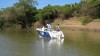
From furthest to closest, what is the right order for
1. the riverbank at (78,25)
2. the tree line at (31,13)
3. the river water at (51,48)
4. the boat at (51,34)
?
the tree line at (31,13) < the riverbank at (78,25) < the boat at (51,34) < the river water at (51,48)

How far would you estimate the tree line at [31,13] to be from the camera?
76688mm

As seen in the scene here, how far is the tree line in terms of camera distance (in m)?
76.7

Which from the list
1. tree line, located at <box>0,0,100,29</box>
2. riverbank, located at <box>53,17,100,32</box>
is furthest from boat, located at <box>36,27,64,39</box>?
tree line, located at <box>0,0,100,29</box>

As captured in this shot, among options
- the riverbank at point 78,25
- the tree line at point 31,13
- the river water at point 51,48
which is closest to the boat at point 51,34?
the river water at point 51,48

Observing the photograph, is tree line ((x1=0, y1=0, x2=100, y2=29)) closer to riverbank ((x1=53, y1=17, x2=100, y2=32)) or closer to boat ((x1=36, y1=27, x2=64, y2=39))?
riverbank ((x1=53, y1=17, x2=100, y2=32))

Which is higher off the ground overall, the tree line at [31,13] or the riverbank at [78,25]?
the tree line at [31,13]

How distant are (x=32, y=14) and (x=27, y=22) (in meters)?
3.40

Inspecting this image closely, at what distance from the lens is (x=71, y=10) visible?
256 ft

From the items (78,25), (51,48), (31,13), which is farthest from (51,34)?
(31,13)

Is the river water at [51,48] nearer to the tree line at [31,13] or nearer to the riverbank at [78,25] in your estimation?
the riverbank at [78,25]

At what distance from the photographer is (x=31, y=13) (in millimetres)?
82188

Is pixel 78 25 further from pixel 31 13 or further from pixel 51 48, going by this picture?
pixel 51 48

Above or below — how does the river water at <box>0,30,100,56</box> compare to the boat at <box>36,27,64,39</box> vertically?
below

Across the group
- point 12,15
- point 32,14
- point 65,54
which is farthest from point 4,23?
point 65,54
